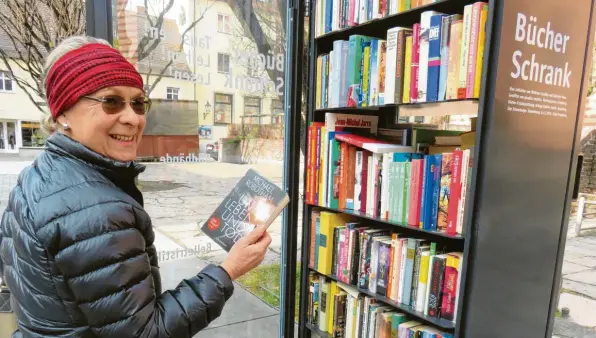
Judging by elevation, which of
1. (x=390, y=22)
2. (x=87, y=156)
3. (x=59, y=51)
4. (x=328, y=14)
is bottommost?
(x=87, y=156)

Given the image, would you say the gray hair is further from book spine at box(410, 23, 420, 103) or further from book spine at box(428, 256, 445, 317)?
book spine at box(428, 256, 445, 317)

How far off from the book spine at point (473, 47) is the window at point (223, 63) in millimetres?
1451

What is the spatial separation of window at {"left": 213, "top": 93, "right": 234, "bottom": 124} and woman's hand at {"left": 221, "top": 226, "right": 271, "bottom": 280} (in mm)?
1287

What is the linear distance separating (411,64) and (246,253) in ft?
3.76

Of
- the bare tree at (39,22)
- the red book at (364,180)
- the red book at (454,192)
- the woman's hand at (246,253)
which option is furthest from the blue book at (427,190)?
the bare tree at (39,22)

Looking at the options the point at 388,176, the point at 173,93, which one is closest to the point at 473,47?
the point at 388,176

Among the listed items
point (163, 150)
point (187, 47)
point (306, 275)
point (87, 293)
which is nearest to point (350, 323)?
point (306, 275)

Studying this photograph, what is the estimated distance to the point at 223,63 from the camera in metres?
2.38

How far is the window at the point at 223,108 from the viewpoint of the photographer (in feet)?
7.84

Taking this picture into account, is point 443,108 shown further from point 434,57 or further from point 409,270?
point 409,270

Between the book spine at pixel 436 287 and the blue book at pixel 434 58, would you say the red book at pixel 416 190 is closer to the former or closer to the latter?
the book spine at pixel 436 287

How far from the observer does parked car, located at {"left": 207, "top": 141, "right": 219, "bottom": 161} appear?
2.41 meters

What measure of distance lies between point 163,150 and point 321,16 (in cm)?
123

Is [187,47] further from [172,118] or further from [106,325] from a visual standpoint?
[106,325]
